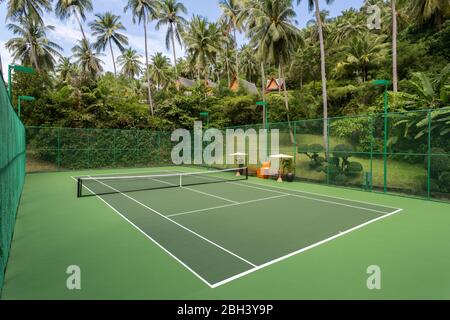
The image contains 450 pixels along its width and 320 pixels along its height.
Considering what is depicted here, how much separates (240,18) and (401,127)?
20763mm

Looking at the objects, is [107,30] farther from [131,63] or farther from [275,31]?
[275,31]

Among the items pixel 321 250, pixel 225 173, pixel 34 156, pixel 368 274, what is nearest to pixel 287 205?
pixel 321 250

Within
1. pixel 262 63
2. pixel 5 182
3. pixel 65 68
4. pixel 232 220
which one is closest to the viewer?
pixel 5 182

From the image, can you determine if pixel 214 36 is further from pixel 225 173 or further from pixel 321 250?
pixel 321 250

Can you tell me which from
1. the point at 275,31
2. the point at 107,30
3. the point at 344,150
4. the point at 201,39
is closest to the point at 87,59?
the point at 107,30

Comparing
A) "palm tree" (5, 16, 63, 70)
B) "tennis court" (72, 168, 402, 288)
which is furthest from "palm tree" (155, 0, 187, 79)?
"tennis court" (72, 168, 402, 288)

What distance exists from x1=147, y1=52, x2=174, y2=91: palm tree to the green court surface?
38056mm

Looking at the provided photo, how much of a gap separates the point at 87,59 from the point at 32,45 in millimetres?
5770

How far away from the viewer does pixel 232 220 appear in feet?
22.7

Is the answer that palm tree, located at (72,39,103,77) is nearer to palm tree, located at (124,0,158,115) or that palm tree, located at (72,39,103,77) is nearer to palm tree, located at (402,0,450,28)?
palm tree, located at (124,0,158,115)

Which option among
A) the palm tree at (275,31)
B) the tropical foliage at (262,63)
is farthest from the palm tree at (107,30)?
the palm tree at (275,31)

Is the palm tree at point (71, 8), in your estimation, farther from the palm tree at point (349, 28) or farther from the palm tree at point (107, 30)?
the palm tree at point (349, 28)

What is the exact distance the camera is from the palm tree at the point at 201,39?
33125 mm

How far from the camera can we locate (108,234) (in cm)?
588
